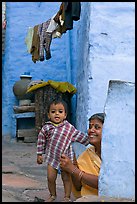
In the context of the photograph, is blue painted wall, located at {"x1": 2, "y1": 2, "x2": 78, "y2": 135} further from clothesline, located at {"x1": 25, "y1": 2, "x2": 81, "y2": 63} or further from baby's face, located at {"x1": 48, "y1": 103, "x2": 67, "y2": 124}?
baby's face, located at {"x1": 48, "y1": 103, "x2": 67, "y2": 124}

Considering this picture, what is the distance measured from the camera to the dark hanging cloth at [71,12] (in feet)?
16.6

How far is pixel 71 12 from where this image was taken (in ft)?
16.9

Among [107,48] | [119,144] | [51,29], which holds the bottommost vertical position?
[119,144]

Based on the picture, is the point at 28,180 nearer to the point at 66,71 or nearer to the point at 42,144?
the point at 42,144

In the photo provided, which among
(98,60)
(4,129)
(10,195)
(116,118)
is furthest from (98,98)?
(4,129)

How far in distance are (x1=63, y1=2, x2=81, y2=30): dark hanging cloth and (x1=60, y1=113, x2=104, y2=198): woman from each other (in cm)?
205

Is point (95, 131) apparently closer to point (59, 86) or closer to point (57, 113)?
point (57, 113)

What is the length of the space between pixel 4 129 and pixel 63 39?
2.39 metres

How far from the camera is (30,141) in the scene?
8.93 metres

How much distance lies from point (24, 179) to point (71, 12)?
6.84ft

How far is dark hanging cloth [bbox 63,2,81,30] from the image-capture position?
5062 millimetres

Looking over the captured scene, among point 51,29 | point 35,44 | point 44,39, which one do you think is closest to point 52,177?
point 51,29

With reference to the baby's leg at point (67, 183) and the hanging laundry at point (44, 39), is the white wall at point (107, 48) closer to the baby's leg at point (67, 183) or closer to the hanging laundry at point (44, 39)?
the baby's leg at point (67, 183)

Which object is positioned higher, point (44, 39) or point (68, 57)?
point (44, 39)
